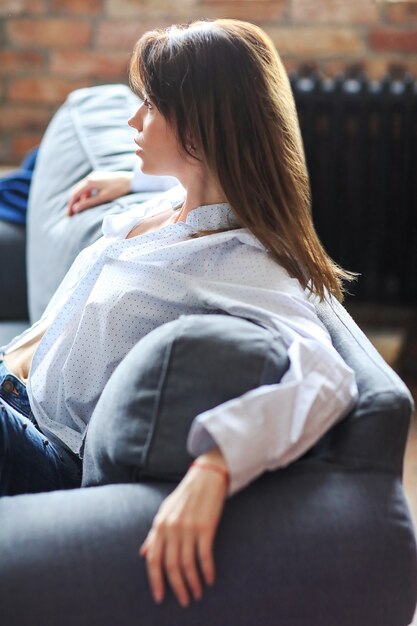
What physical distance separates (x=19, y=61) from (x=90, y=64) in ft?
0.79

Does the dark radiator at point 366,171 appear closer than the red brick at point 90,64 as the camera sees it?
Yes

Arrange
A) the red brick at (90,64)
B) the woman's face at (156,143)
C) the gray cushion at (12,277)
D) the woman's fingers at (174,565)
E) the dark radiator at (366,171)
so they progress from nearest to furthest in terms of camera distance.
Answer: the woman's fingers at (174,565)
the woman's face at (156,143)
the gray cushion at (12,277)
the dark radiator at (366,171)
the red brick at (90,64)

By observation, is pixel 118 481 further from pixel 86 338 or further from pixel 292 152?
pixel 292 152

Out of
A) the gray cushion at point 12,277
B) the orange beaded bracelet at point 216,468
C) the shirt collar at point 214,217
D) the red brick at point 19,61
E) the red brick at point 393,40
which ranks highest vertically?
the shirt collar at point 214,217

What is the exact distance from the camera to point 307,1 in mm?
3012

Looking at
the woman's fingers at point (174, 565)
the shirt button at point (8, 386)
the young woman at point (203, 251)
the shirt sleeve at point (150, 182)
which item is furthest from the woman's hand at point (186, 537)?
the shirt sleeve at point (150, 182)

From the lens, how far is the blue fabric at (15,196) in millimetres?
2348

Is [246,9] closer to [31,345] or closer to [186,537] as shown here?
[31,345]

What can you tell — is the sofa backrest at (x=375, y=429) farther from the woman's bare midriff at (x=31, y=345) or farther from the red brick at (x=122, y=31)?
the red brick at (x=122, y=31)

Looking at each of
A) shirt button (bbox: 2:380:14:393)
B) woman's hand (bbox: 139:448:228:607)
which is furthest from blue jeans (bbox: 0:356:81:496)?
woman's hand (bbox: 139:448:228:607)

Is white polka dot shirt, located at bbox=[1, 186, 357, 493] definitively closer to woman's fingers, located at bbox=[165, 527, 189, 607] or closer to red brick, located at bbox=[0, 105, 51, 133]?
woman's fingers, located at bbox=[165, 527, 189, 607]

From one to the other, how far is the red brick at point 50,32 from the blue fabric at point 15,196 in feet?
2.83

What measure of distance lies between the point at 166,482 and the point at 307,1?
7.42 ft

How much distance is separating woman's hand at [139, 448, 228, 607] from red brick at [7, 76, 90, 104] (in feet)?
7.92
